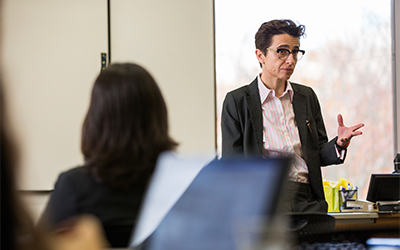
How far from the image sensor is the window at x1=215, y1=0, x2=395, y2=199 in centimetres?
354

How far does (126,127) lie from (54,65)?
2.25m

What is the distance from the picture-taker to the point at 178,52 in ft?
11.2

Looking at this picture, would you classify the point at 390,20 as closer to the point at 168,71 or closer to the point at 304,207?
the point at 168,71

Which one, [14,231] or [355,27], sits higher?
[355,27]

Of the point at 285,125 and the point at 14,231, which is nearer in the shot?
the point at 14,231

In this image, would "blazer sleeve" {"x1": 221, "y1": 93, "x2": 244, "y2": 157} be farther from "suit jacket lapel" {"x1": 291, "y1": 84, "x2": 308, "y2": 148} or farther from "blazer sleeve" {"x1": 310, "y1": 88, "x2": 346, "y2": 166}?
"blazer sleeve" {"x1": 310, "y1": 88, "x2": 346, "y2": 166}

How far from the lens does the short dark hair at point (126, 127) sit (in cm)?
124

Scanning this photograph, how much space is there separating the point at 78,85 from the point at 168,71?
704 millimetres

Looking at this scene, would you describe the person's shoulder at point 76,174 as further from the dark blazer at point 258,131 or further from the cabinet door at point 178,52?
the cabinet door at point 178,52

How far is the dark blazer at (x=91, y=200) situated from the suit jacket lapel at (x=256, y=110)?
1.19 metres

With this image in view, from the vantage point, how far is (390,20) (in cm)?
379

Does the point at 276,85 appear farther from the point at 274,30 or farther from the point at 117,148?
the point at 117,148

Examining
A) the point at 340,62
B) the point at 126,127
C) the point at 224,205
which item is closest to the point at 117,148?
the point at 126,127

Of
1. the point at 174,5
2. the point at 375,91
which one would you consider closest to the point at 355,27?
the point at 375,91
